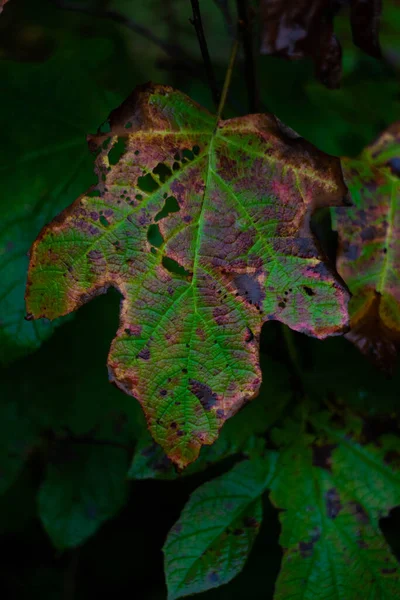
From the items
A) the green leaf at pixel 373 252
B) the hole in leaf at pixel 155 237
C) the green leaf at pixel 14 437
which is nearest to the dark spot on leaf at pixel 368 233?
the green leaf at pixel 373 252

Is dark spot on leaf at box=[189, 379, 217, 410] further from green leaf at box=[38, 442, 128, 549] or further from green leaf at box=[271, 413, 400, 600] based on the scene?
green leaf at box=[38, 442, 128, 549]

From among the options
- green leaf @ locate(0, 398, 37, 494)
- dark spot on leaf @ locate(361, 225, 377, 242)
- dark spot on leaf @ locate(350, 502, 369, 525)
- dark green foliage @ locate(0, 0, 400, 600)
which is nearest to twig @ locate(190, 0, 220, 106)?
dark green foliage @ locate(0, 0, 400, 600)

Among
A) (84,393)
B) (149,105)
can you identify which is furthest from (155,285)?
(84,393)

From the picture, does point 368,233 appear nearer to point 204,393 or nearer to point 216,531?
point 204,393

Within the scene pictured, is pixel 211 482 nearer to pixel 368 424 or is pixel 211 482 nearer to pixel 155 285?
pixel 368 424

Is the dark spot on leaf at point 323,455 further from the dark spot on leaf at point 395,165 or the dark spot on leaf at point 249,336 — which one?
the dark spot on leaf at point 395,165

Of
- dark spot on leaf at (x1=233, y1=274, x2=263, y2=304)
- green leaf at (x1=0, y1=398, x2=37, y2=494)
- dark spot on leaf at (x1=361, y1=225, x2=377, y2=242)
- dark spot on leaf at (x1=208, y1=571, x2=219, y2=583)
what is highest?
dark spot on leaf at (x1=361, y1=225, x2=377, y2=242)
